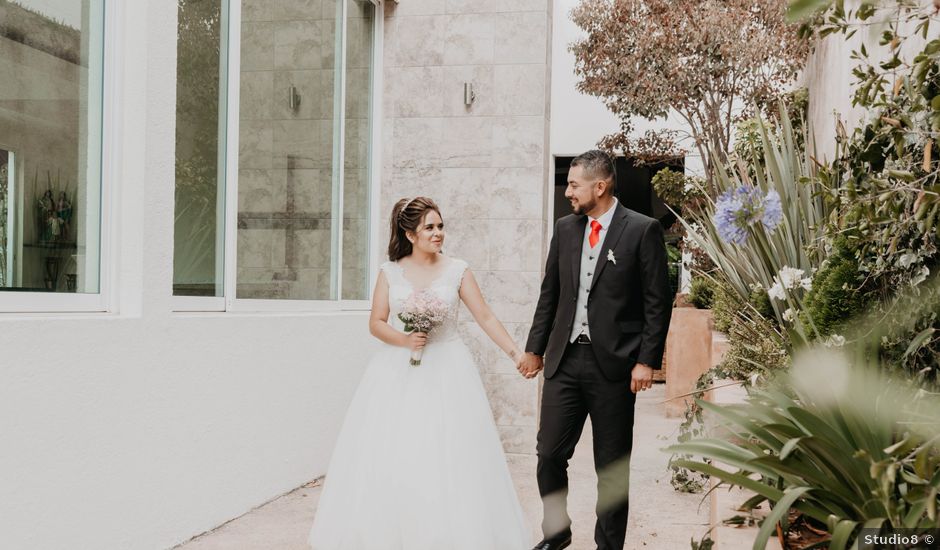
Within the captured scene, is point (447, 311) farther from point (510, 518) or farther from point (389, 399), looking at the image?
point (510, 518)

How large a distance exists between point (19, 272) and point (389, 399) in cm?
176

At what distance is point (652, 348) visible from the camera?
13.0 ft

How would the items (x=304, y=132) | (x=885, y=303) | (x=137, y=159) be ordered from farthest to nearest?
1. (x=304, y=132)
2. (x=137, y=159)
3. (x=885, y=303)

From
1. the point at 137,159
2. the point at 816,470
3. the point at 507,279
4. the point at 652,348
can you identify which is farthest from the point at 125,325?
the point at 507,279

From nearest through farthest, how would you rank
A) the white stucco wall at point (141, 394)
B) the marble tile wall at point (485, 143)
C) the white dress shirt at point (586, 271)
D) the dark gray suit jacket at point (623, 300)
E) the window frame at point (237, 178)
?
the white stucco wall at point (141, 394)
the dark gray suit jacket at point (623, 300)
the white dress shirt at point (586, 271)
the window frame at point (237, 178)
the marble tile wall at point (485, 143)

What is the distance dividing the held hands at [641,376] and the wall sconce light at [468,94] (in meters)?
4.02

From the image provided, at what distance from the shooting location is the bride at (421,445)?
13.1 feet

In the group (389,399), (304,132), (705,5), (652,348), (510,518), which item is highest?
(705,5)

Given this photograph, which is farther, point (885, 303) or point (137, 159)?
point (137, 159)

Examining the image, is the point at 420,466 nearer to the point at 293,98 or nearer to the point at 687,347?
the point at 293,98

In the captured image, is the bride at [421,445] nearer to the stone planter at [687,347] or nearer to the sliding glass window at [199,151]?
the sliding glass window at [199,151]

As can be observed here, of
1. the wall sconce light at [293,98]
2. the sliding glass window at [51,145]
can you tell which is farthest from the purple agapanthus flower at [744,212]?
the wall sconce light at [293,98]

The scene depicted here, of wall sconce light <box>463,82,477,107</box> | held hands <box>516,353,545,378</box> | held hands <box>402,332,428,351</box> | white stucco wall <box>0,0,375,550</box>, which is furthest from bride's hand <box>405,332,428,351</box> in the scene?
wall sconce light <box>463,82,477,107</box>

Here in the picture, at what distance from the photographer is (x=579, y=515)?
5410mm
